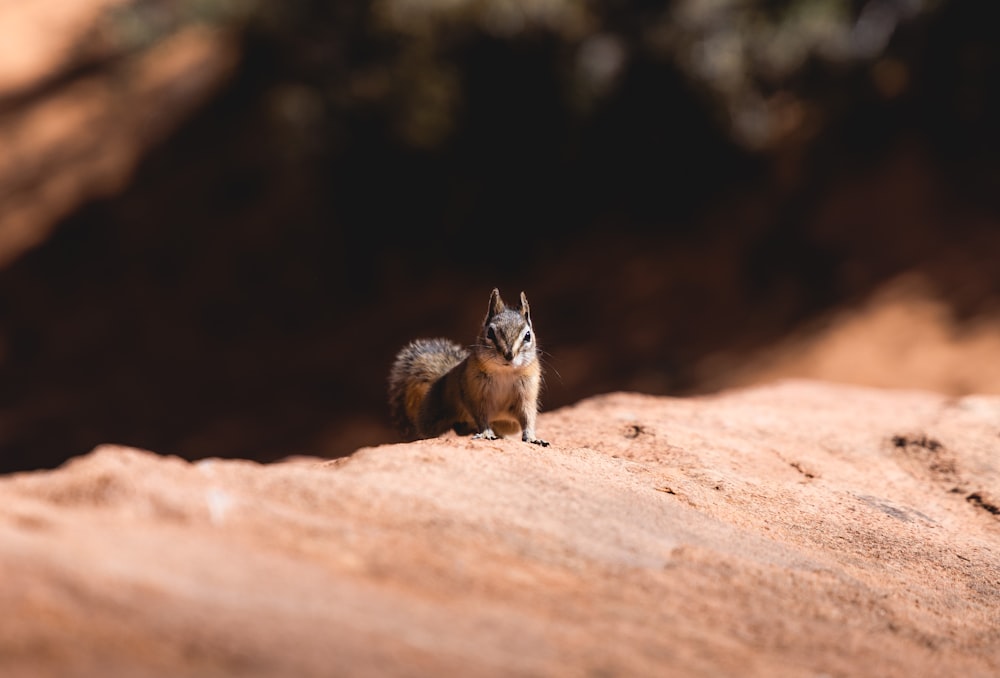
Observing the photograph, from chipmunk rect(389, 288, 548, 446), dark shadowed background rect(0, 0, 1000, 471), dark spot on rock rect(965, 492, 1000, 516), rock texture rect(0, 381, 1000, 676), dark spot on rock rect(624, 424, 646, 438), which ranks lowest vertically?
rock texture rect(0, 381, 1000, 676)

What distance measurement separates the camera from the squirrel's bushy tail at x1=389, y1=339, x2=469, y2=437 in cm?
641

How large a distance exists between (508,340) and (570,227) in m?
10.8

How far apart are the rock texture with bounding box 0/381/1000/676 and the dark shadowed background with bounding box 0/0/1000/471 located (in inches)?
278

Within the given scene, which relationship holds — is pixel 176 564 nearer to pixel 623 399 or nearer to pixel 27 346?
pixel 623 399

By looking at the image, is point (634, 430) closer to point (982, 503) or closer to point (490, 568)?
point (982, 503)

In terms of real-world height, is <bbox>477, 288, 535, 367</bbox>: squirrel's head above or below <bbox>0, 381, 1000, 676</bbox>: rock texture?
above

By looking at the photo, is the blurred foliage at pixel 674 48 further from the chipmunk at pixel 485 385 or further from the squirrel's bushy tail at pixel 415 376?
the chipmunk at pixel 485 385

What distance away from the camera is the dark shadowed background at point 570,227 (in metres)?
13.2

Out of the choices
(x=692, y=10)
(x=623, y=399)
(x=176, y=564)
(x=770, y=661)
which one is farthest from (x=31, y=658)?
(x=692, y=10)

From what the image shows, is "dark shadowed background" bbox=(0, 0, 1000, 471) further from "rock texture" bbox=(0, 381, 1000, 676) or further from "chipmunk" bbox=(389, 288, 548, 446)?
"rock texture" bbox=(0, 381, 1000, 676)

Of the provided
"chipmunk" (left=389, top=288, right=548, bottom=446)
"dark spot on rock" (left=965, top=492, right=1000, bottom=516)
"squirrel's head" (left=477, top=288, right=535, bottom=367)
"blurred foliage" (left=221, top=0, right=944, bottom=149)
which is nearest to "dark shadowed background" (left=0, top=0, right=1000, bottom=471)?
"blurred foliage" (left=221, top=0, right=944, bottom=149)

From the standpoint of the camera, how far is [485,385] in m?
5.68

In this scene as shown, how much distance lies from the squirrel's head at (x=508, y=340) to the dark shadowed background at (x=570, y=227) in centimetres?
662

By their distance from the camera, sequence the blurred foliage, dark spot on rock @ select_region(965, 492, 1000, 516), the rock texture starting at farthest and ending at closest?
the blurred foliage < dark spot on rock @ select_region(965, 492, 1000, 516) < the rock texture
